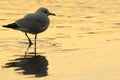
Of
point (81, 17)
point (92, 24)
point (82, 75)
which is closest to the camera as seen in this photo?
point (82, 75)

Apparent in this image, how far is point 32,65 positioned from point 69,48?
2.28 m

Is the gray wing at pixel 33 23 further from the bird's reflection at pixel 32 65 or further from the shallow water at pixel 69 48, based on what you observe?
the bird's reflection at pixel 32 65

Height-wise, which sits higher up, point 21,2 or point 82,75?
point 82,75

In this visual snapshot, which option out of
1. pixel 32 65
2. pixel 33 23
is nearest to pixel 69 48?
pixel 33 23

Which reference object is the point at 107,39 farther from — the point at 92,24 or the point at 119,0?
the point at 119,0

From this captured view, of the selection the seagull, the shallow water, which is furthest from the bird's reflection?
the seagull

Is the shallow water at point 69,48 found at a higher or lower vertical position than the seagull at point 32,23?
lower

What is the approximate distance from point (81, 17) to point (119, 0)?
616 centimetres

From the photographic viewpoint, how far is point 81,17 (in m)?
21.4

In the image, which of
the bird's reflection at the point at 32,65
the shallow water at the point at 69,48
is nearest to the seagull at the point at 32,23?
the shallow water at the point at 69,48

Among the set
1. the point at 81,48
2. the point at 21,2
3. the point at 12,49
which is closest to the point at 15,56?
the point at 12,49

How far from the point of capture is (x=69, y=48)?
14.1 meters

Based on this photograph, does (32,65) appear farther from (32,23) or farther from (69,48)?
(32,23)

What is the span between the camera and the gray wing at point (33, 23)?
1452 centimetres
